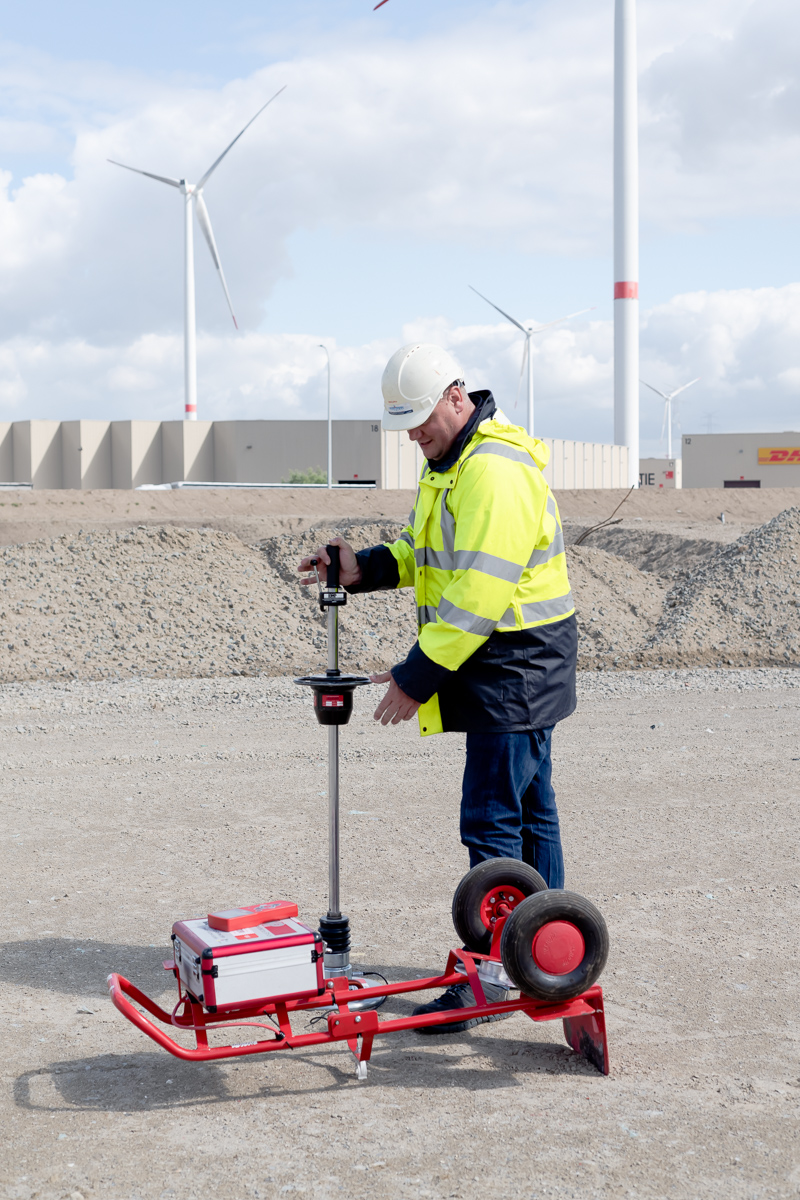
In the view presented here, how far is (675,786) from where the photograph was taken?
7422 millimetres

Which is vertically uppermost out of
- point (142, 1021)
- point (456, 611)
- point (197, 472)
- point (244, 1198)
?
point (197, 472)

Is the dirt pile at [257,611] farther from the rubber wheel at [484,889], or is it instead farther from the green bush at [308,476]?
the green bush at [308,476]

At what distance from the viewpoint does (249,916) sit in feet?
11.5

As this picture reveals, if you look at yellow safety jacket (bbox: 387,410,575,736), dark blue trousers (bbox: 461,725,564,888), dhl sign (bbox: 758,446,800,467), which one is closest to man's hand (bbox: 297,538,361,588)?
yellow safety jacket (bbox: 387,410,575,736)

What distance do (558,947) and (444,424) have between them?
170 centimetres

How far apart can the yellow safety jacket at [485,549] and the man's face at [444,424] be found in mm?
85

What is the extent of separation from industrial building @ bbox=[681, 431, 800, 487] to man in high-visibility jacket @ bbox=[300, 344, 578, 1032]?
180 ft

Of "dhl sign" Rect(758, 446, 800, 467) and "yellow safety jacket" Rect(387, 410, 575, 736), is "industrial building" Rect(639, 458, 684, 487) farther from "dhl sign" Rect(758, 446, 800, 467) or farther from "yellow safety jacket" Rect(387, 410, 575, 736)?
"yellow safety jacket" Rect(387, 410, 575, 736)

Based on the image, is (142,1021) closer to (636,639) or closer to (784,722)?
(784,722)

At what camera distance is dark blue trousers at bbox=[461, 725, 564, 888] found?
149 inches

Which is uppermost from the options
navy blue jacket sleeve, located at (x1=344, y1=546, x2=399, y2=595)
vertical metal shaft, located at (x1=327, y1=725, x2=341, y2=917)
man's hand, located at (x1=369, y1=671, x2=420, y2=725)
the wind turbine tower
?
Answer: the wind turbine tower

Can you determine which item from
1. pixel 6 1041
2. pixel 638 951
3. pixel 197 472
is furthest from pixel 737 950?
pixel 197 472

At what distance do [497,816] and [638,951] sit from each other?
112 centimetres

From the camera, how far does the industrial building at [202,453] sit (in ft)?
173
